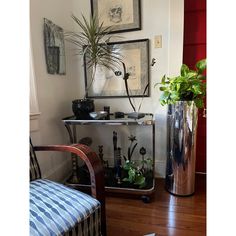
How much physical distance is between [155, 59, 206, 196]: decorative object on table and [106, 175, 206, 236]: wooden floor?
112mm

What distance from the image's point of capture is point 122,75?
6.82 feet

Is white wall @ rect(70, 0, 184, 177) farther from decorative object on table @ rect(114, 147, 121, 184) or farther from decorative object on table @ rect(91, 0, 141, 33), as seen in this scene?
decorative object on table @ rect(114, 147, 121, 184)

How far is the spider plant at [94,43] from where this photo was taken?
6.40ft

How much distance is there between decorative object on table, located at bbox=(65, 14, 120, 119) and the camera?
194 cm

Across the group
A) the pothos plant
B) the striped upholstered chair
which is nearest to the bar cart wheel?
the striped upholstered chair

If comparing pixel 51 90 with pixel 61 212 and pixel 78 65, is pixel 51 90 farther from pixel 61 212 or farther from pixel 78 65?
pixel 61 212

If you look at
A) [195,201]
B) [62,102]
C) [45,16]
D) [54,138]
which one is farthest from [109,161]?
[45,16]

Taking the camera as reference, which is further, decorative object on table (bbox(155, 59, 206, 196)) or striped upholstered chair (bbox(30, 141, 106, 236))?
decorative object on table (bbox(155, 59, 206, 196))

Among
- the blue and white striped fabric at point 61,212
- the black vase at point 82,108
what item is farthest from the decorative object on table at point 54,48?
the blue and white striped fabric at point 61,212

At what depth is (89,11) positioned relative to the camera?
2.12 metres

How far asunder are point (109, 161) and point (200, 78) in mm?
1287

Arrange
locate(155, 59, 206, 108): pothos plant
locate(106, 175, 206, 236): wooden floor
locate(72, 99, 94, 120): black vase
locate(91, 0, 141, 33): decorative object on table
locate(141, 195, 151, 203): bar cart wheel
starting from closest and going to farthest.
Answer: locate(106, 175, 206, 236): wooden floor, locate(155, 59, 206, 108): pothos plant, locate(141, 195, 151, 203): bar cart wheel, locate(72, 99, 94, 120): black vase, locate(91, 0, 141, 33): decorative object on table
